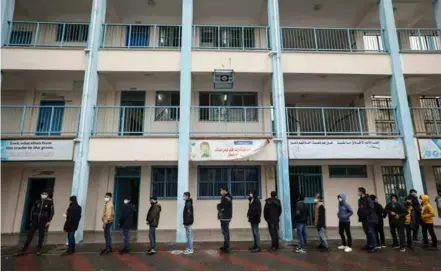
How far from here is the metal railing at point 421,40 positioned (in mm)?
11361

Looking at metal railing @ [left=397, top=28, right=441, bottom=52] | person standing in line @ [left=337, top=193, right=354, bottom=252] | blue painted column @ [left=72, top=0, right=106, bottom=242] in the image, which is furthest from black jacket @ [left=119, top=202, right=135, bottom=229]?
metal railing @ [left=397, top=28, right=441, bottom=52]

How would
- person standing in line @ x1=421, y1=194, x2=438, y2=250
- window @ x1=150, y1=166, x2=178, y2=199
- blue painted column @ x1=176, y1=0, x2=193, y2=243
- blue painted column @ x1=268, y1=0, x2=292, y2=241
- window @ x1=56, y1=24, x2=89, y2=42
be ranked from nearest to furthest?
person standing in line @ x1=421, y1=194, x2=438, y2=250 → blue painted column @ x1=176, y1=0, x2=193, y2=243 → blue painted column @ x1=268, y1=0, x2=292, y2=241 → window @ x1=150, y1=166, x2=178, y2=199 → window @ x1=56, y1=24, x2=89, y2=42

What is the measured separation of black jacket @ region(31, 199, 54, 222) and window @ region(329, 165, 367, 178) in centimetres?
1066

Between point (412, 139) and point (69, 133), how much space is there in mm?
13086

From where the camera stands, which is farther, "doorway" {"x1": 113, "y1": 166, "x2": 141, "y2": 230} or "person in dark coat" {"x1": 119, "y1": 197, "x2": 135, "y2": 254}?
"doorway" {"x1": 113, "y1": 166, "x2": 141, "y2": 230}

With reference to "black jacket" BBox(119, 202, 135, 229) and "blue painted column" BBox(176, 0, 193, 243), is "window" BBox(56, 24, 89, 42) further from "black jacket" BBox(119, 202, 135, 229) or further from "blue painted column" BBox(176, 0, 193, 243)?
"black jacket" BBox(119, 202, 135, 229)

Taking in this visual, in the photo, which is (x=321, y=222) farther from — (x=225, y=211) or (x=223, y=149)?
(x=223, y=149)

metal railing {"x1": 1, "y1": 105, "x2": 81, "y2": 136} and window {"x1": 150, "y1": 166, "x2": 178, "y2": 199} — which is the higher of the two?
metal railing {"x1": 1, "y1": 105, "x2": 81, "y2": 136}

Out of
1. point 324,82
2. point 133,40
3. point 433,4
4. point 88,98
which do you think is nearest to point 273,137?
point 324,82

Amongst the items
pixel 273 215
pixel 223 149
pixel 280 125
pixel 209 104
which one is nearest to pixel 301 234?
pixel 273 215

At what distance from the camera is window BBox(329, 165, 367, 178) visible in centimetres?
1200

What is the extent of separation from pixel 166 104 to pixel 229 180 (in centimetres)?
436

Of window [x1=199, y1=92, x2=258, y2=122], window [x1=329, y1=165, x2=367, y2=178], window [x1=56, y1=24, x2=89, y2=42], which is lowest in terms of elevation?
window [x1=329, y1=165, x2=367, y2=178]

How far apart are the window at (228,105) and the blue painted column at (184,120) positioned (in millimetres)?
2255
